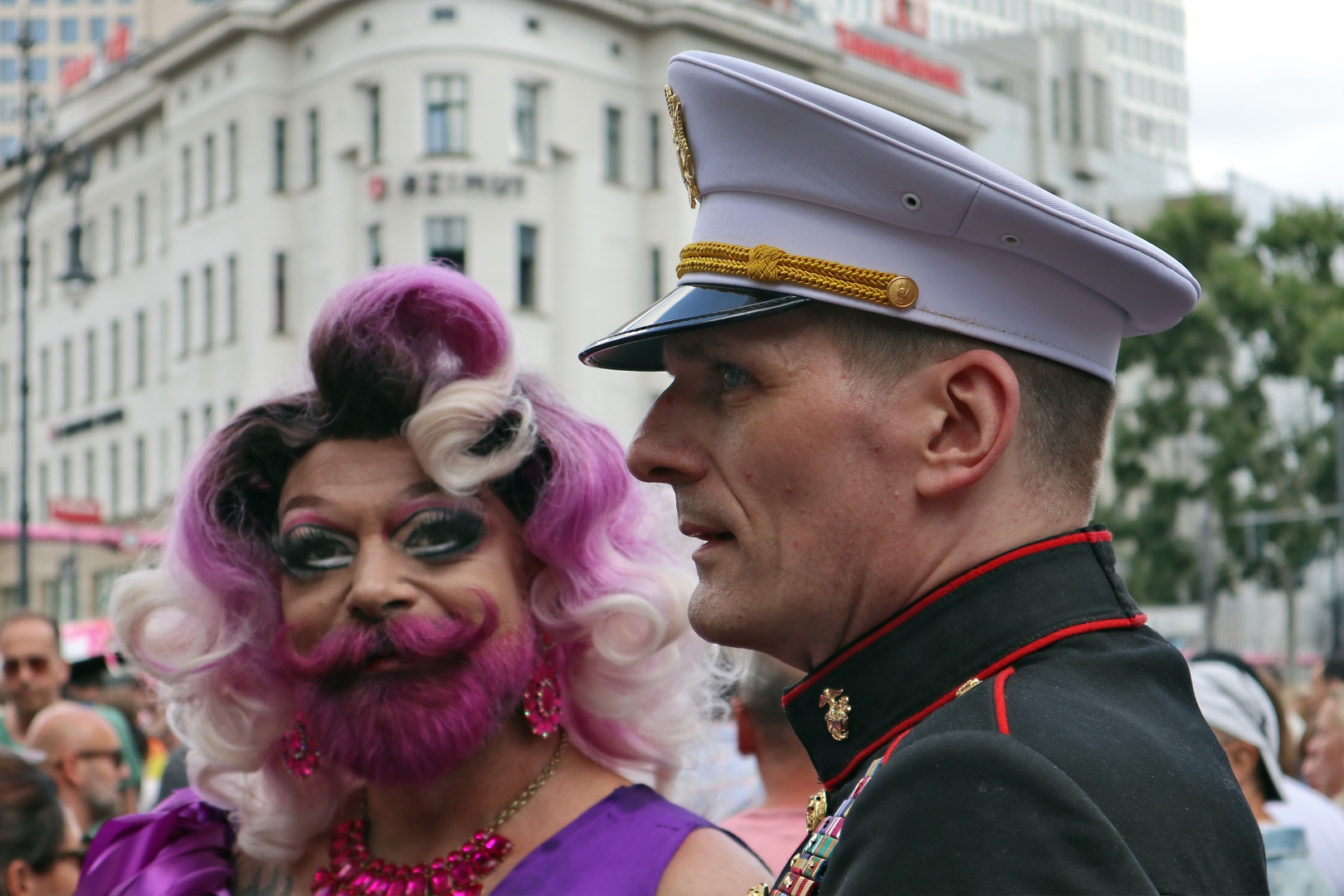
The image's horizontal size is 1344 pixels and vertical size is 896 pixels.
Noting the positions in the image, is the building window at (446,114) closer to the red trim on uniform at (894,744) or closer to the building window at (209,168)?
the building window at (209,168)

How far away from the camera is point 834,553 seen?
1.71 m

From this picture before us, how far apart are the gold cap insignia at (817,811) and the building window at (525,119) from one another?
30404 mm

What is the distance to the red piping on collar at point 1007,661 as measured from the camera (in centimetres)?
163

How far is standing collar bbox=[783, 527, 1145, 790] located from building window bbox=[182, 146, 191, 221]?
36124mm

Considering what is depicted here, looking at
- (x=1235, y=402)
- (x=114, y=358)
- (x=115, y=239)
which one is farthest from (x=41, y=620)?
(x=115, y=239)

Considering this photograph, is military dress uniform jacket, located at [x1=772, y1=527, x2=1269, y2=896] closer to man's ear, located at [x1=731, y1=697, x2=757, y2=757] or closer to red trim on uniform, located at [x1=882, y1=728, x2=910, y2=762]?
red trim on uniform, located at [x1=882, y1=728, x2=910, y2=762]

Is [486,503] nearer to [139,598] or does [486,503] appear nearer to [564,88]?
[139,598]

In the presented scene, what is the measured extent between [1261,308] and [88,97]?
90.9 feet

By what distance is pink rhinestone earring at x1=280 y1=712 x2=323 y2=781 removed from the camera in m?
2.99

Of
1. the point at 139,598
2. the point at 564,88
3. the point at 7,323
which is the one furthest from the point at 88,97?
the point at 139,598

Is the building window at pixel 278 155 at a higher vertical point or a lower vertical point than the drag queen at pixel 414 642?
higher

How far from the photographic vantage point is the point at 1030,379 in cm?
174

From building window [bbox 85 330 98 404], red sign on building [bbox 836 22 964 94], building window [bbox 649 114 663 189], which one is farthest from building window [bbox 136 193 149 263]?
red sign on building [bbox 836 22 964 94]

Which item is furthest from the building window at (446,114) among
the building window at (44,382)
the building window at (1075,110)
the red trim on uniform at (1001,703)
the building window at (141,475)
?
the red trim on uniform at (1001,703)
